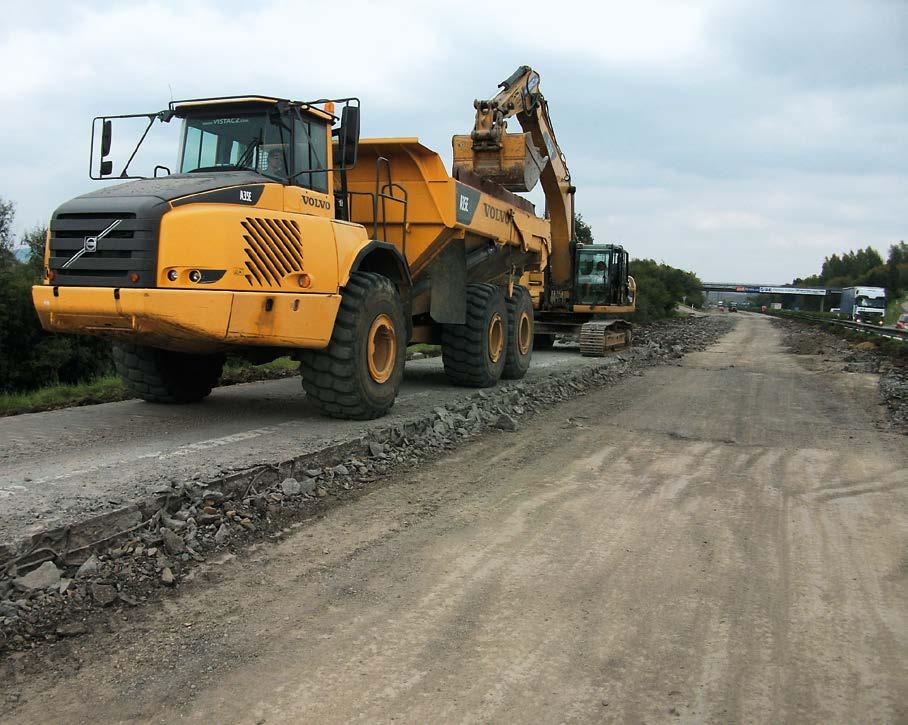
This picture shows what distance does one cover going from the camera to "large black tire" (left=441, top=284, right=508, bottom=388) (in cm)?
1085

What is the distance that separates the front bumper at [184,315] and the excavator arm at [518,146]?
443cm

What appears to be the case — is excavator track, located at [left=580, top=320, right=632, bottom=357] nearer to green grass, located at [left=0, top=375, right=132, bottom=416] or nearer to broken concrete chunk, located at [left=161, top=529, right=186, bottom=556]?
green grass, located at [left=0, top=375, right=132, bottom=416]

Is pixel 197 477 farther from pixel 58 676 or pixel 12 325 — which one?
pixel 12 325

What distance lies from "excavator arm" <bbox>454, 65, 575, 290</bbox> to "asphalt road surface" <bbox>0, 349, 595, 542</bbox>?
4110 millimetres

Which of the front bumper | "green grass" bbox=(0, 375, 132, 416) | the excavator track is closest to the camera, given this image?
the front bumper

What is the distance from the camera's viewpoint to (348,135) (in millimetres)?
7277

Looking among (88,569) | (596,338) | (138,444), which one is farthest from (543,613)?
(596,338)

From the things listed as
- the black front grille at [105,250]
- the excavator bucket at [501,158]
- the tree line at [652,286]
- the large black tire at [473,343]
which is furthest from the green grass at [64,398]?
the tree line at [652,286]

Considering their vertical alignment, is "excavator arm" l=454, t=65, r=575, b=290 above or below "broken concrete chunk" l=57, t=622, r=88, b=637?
above

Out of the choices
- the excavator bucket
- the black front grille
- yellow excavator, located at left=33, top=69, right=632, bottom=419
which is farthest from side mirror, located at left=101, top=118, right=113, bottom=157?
the excavator bucket

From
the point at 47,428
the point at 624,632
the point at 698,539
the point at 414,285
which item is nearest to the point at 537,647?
the point at 624,632

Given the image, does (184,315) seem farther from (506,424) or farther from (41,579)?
(506,424)

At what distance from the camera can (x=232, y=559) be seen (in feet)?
14.8

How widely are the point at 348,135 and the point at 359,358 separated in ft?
6.72
